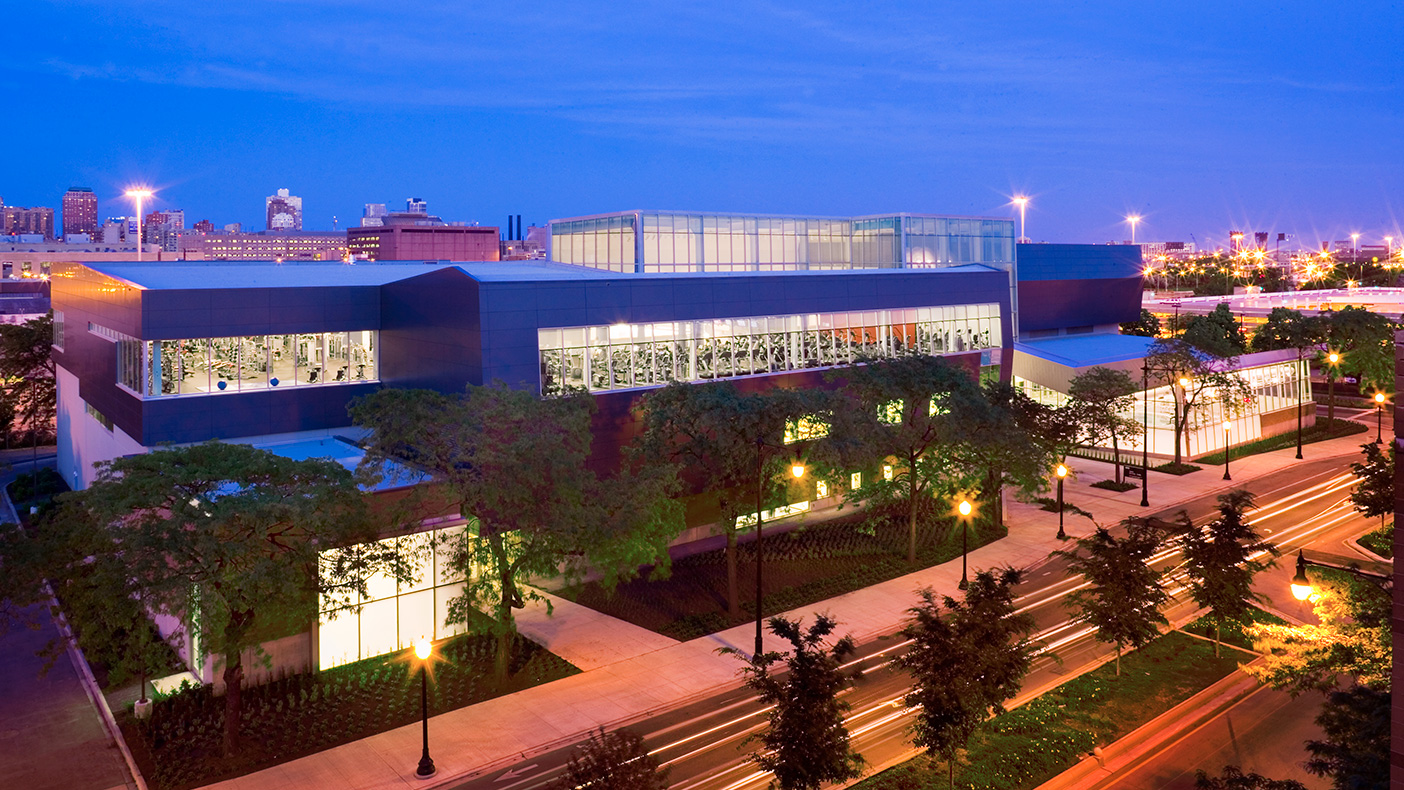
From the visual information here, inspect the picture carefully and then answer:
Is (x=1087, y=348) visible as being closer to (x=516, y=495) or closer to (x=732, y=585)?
(x=732, y=585)

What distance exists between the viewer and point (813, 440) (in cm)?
3778

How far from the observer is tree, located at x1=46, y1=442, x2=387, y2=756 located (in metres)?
21.8

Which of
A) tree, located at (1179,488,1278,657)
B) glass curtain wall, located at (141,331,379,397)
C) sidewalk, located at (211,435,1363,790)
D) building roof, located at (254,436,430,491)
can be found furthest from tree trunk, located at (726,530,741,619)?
glass curtain wall, located at (141,331,379,397)

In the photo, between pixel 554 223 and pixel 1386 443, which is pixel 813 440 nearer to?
pixel 554 223

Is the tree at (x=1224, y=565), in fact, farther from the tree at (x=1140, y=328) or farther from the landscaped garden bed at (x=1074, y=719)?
the tree at (x=1140, y=328)

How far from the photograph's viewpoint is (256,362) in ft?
134

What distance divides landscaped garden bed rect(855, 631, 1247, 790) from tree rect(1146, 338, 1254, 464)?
29.7 m

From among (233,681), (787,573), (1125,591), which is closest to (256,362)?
(233,681)

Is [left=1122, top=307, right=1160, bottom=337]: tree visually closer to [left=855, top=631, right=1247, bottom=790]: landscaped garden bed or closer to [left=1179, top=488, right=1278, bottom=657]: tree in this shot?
[left=855, top=631, right=1247, bottom=790]: landscaped garden bed

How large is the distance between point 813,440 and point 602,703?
14328mm

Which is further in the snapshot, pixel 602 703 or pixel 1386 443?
pixel 1386 443

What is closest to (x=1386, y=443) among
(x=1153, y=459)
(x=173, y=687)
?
(x=1153, y=459)

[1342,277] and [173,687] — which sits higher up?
[1342,277]

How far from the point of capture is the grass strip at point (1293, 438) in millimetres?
63653
